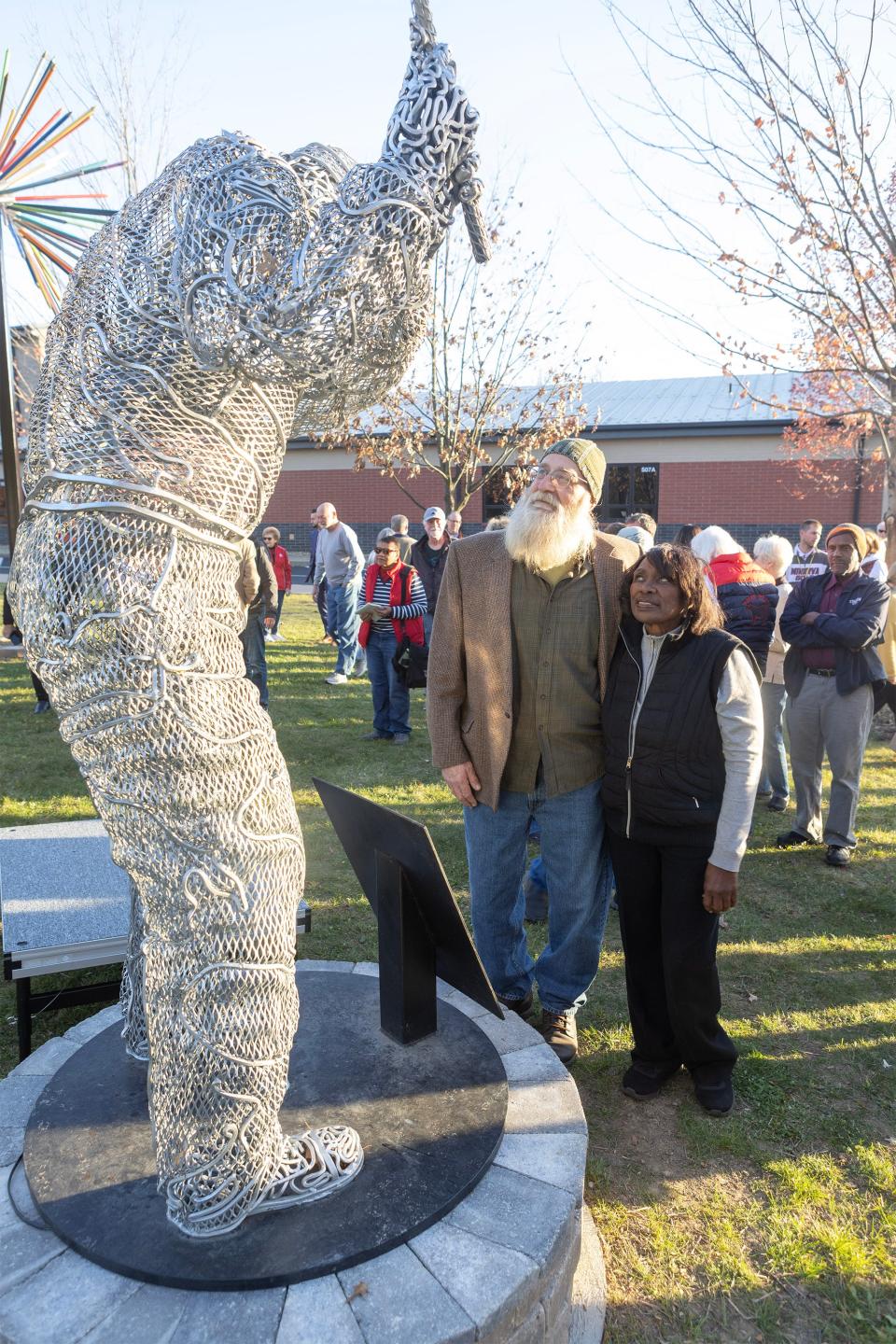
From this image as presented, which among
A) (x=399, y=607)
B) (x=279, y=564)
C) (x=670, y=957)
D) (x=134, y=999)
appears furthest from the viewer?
(x=279, y=564)

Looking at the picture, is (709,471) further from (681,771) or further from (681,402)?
(681,771)

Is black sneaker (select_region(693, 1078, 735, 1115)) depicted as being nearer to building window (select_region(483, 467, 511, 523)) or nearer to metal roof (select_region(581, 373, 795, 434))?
metal roof (select_region(581, 373, 795, 434))

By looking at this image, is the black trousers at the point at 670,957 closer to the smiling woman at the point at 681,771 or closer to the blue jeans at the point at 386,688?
the smiling woman at the point at 681,771

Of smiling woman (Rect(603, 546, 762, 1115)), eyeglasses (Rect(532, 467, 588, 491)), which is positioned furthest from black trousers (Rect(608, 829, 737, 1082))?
eyeglasses (Rect(532, 467, 588, 491))

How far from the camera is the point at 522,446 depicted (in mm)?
14945

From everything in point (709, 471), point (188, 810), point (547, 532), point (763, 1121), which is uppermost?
point (709, 471)

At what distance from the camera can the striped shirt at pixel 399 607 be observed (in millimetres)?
7504

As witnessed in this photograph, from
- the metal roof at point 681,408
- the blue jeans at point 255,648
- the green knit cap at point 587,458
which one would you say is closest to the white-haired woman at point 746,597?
the green knit cap at point 587,458

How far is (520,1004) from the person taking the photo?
3551 mm

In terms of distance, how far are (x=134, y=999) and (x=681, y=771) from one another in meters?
1.91

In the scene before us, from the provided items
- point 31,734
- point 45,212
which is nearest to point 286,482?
point 31,734

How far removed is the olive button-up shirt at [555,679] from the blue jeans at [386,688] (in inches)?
180

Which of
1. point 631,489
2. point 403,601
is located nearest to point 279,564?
point 403,601

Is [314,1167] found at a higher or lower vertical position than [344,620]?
lower
